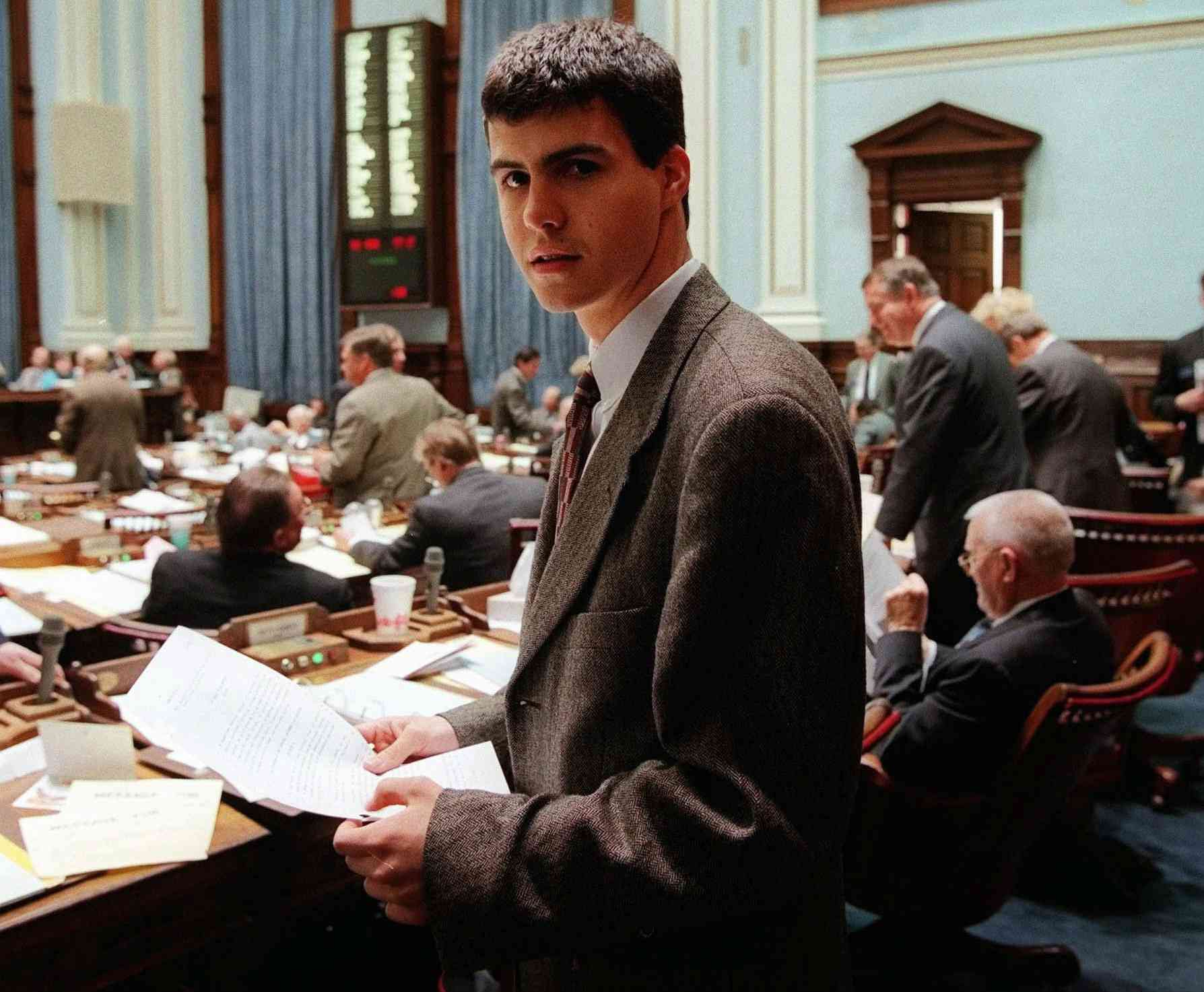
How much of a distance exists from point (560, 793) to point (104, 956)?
77cm

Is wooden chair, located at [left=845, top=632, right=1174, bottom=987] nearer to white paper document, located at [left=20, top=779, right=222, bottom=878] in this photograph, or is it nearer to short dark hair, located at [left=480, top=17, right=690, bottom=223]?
white paper document, located at [left=20, top=779, right=222, bottom=878]

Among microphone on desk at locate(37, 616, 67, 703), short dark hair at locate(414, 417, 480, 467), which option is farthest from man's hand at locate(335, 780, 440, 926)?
short dark hair at locate(414, 417, 480, 467)

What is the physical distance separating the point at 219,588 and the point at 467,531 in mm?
1048

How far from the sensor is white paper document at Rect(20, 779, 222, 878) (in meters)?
1.53

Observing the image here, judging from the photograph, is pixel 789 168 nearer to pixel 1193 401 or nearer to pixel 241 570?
pixel 1193 401

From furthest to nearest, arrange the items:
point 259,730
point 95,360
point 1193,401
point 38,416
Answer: point 38,416 < point 95,360 < point 1193,401 < point 259,730

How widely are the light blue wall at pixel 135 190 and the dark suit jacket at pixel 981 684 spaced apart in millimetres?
10773

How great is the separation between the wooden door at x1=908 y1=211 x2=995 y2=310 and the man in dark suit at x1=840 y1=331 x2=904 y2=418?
2.99 ft

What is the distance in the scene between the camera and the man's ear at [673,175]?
109 cm

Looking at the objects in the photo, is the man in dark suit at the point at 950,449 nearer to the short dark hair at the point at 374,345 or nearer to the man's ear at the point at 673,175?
the short dark hair at the point at 374,345

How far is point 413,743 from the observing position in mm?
1337

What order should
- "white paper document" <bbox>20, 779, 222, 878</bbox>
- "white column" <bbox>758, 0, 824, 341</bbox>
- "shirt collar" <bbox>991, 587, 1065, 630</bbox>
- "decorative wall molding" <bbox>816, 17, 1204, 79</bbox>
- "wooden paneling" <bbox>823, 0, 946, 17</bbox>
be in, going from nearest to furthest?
"white paper document" <bbox>20, 779, 222, 878</bbox>
"shirt collar" <bbox>991, 587, 1065, 630</bbox>
"decorative wall molding" <bbox>816, 17, 1204, 79</bbox>
"wooden paneling" <bbox>823, 0, 946, 17</bbox>
"white column" <bbox>758, 0, 824, 341</bbox>

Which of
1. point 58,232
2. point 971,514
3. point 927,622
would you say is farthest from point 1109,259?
point 58,232

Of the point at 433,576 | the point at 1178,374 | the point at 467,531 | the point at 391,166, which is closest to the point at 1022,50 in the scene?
the point at 1178,374
